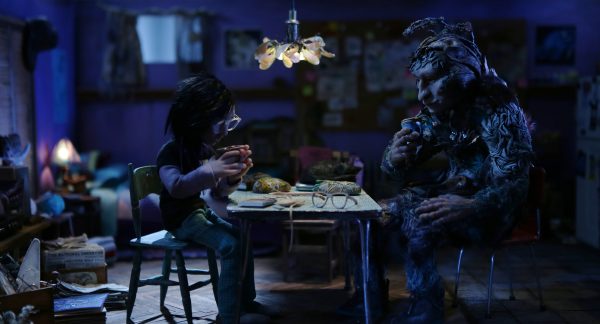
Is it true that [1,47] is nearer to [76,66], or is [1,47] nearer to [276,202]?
[76,66]

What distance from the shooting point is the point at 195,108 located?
12.3 feet

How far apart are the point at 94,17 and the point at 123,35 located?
1.47 ft

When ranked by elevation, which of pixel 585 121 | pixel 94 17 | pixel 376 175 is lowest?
pixel 376 175

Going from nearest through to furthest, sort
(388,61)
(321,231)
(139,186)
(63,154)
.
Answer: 1. (139,186)
2. (321,231)
3. (63,154)
4. (388,61)

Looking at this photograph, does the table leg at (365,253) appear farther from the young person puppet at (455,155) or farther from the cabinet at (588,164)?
the cabinet at (588,164)

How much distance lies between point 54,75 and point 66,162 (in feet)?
3.42

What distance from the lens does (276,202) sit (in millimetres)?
3635

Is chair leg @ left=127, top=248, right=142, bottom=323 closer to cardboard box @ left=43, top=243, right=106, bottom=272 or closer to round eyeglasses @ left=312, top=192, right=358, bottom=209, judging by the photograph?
cardboard box @ left=43, top=243, right=106, bottom=272

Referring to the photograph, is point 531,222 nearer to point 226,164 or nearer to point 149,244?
point 226,164

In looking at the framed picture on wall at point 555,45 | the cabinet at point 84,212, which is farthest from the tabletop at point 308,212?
the framed picture on wall at point 555,45

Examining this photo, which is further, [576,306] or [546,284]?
[546,284]

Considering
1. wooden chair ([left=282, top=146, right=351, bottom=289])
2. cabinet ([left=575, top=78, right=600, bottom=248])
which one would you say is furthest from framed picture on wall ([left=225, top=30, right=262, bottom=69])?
cabinet ([left=575, top=78, right=600, bottom=248])

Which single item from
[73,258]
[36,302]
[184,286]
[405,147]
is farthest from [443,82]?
[73,258]

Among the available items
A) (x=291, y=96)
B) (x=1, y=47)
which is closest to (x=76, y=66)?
(x=1, y=47)
